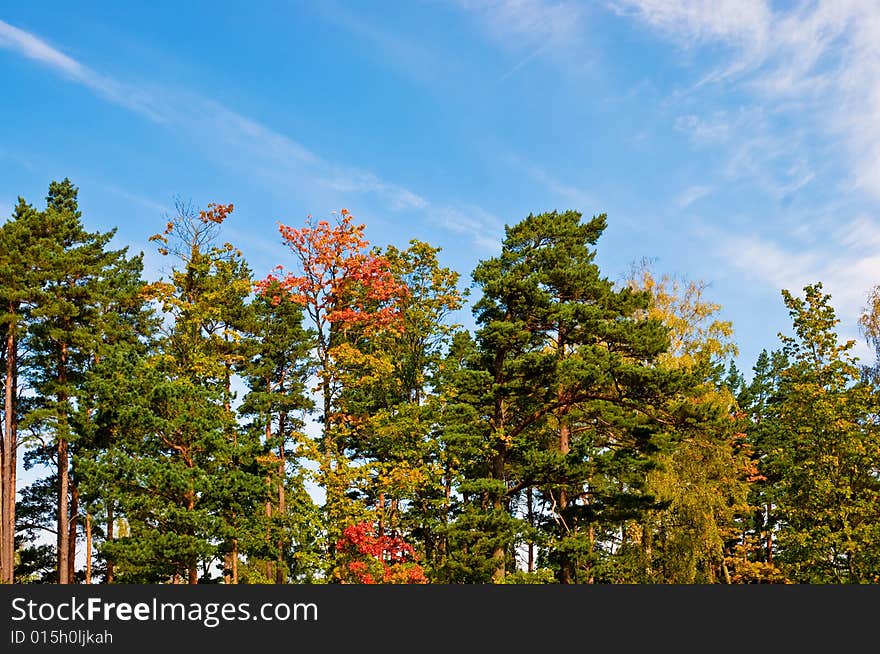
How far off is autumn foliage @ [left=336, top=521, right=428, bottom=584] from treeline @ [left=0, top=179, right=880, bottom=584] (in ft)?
0.28

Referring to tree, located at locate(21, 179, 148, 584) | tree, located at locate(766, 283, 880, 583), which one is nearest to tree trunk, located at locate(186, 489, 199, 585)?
tree, located at locate(21, 179, 148, 584)

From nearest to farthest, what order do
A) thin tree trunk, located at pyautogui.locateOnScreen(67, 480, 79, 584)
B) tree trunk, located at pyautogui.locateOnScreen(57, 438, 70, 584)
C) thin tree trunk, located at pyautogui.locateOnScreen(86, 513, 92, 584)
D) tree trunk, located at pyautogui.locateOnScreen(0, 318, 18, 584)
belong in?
tree trunk, located at pyautogui.locateOnScreen(0, 318, 18, 584) < tree trunk, located at pyautogui.locateOnScreen(57, 438, 70, 584) < thin tree trunk, located at pyautogui.locateOnScreen(67, 480, 79, 584) < thin tree trunk, located at pyautogui.locateOnScreen(86, 513, 92, 584)

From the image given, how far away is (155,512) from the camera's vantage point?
76.3 feet

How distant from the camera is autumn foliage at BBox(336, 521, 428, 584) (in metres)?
21.2

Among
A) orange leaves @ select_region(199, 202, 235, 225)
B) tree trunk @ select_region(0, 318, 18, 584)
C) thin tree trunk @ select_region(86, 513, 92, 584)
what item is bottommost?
thin tree trunk @ select_region(86, 513, 92, 584)

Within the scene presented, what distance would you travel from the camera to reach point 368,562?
70.0 feet

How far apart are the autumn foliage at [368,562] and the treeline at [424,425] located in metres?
0.08

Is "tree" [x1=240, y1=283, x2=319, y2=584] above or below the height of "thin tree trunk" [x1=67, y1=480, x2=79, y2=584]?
above

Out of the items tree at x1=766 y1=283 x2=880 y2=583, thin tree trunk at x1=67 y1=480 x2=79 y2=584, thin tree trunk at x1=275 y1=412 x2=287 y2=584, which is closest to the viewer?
tree at x1=766 y1=283 x2=880 y2=583

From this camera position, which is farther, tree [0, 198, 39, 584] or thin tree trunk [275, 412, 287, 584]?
tree [0, 198, 39, 584]

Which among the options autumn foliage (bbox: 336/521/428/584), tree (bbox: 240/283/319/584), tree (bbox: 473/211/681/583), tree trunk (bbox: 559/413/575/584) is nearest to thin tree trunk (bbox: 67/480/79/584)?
tree (bbox: 240/283/319/584)

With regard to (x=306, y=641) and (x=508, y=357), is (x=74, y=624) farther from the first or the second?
(x=508, y=357)

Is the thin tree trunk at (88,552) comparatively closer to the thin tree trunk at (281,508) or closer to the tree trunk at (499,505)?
the thin tree trunk at (281,508)

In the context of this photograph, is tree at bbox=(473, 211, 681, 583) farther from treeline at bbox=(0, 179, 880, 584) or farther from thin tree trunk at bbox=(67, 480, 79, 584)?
thin tree trunk at bbox=(67, 480, 79, 584)
